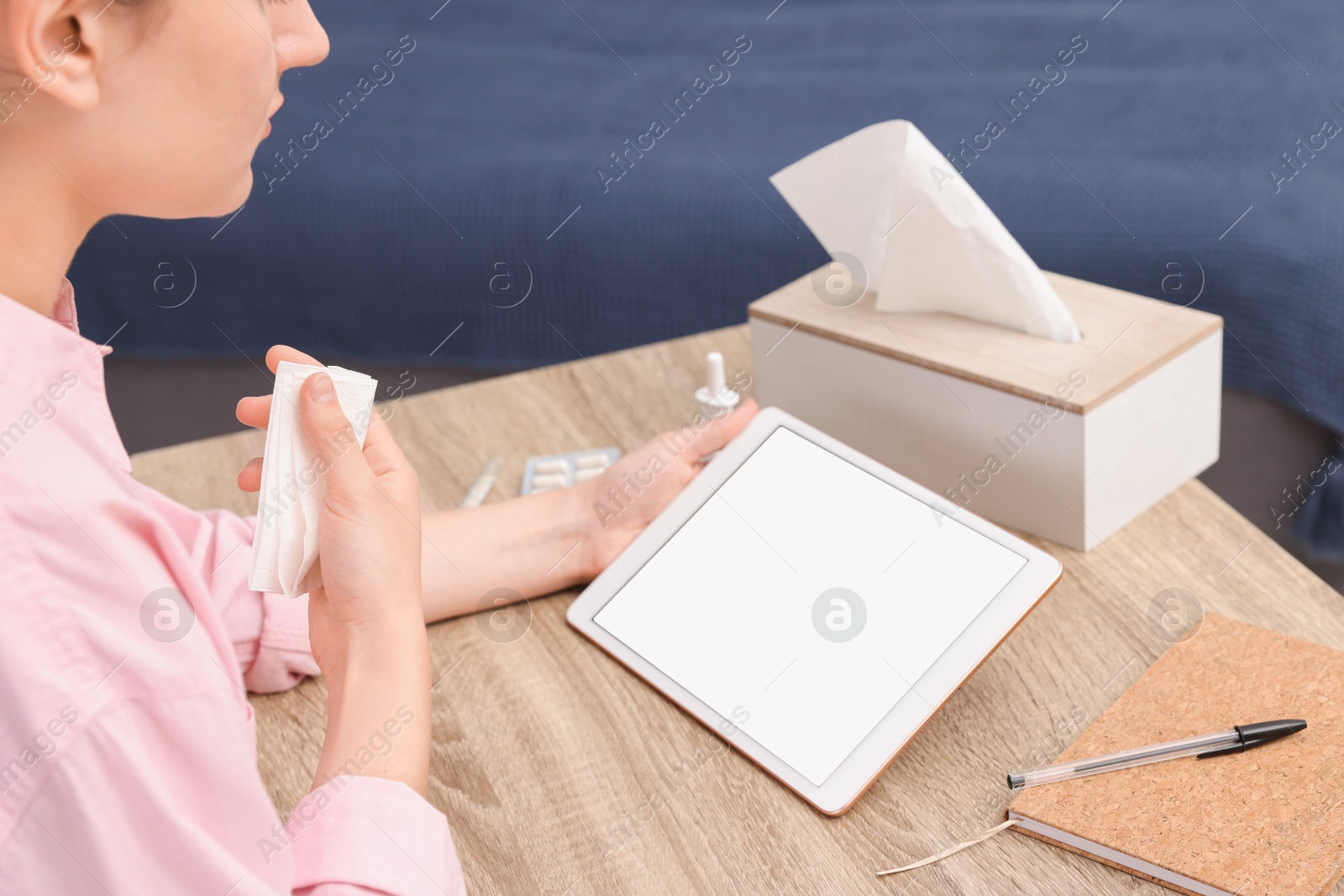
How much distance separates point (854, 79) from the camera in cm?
202

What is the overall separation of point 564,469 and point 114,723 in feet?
1.65

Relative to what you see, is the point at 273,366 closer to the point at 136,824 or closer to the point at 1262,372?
the point at 136,824

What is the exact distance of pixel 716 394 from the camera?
1.04 metres

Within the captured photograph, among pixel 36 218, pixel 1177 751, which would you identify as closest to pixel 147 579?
pixel 36 218

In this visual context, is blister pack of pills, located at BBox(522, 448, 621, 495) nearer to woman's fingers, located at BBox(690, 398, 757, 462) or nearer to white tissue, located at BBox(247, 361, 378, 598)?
woman's fingers, located at BBox(690, 398, 757, 462)

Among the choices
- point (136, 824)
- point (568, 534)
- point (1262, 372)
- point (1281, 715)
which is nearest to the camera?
point (136, 824)

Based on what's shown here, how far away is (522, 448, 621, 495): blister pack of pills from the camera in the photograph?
994mm

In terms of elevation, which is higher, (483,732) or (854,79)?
(483,732)

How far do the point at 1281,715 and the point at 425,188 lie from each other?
1559 millimetres

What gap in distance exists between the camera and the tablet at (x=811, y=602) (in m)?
0.71

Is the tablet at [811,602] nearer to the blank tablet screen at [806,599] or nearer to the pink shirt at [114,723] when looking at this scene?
the blank tablet screen at [806,599]

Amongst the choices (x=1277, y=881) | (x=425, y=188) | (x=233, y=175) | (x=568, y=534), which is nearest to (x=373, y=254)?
(x=425, y=188)

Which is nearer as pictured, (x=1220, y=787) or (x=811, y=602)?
(x=1220, y=787)

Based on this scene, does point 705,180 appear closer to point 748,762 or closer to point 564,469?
point 564,469
